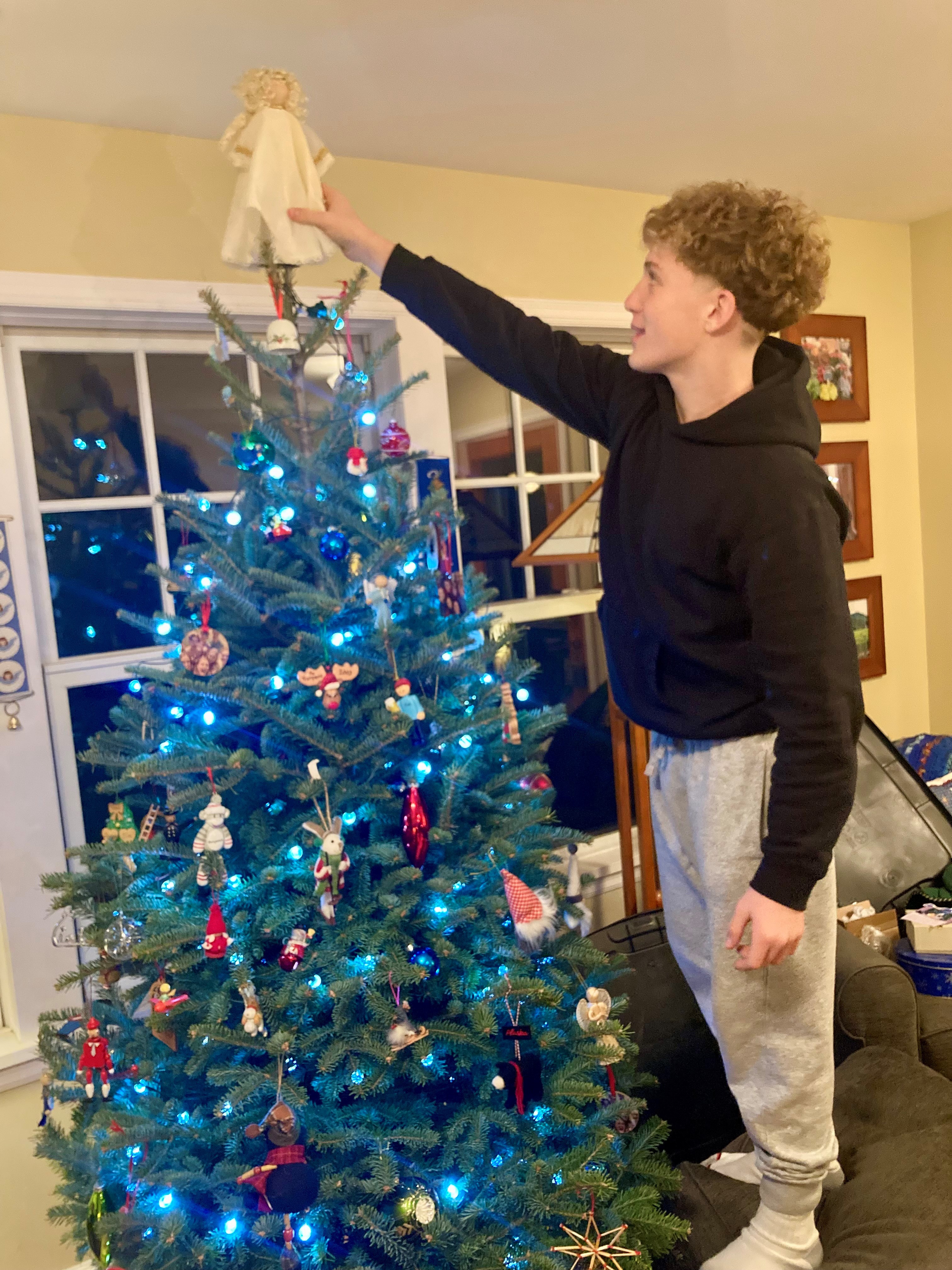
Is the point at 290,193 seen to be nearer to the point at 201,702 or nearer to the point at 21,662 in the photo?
the point at 201,702

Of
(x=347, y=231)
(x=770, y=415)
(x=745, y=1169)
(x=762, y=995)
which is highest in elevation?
(x=347, y=231)

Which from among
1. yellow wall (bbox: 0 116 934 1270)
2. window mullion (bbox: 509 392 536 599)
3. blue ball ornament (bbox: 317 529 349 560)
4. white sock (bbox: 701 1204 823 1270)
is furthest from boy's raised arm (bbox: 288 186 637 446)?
window mullion (bbox: 509 392 536 599)

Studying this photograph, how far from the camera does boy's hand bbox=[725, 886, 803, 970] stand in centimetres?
108

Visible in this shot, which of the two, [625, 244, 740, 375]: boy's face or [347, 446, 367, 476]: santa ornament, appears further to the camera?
[347, 446, 367, 476]: santa ornament

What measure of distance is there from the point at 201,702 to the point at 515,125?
1.60 metres

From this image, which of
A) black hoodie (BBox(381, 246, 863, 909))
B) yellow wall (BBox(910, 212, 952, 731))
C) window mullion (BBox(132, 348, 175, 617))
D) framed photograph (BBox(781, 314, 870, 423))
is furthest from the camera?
yellow wall (BBox(910, 212, 952, 731))

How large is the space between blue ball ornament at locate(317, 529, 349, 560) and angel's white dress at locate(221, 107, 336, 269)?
42 cm

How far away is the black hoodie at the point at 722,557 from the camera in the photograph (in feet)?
3.51

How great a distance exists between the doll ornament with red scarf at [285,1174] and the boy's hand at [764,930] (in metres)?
0.60

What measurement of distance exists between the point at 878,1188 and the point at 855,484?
2546 millimetres

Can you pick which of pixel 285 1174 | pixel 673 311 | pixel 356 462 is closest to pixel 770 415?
pixel 673 311

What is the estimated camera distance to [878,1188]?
1.36 metres

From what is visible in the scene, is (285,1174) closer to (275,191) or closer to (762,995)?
(762,995)

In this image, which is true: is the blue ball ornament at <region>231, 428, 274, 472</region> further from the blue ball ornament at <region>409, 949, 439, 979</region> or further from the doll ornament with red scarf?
the doll ornament with red scarf
